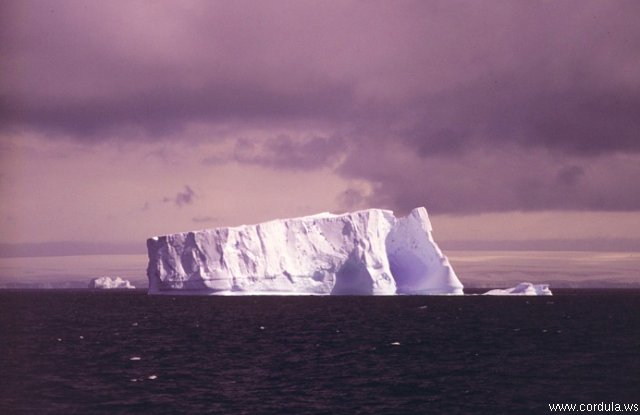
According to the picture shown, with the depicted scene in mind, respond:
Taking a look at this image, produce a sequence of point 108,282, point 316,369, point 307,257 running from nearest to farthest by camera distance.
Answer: point 316,369
point 307,257
point 108,282

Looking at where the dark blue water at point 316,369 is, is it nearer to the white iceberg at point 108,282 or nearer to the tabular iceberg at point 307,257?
the tabular iceberg at point 307,257

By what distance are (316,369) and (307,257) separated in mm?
51954

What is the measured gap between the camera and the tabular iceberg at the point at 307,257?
71.9m

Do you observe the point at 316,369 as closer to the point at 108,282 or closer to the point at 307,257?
the point at 307,257

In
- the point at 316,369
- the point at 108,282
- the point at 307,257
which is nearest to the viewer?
the point at 316,369

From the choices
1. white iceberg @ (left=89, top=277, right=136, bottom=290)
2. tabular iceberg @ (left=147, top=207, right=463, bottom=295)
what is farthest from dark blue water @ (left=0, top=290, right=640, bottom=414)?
white iceberg @ (left=89, top=277, right=136, bottom=290)

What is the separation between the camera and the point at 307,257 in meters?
74.4

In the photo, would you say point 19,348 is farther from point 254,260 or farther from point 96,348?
point 254,260

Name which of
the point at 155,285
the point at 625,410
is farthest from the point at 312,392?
the point at 155,285

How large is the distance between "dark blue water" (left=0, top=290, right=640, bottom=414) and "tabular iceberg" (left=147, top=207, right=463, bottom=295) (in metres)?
34.2

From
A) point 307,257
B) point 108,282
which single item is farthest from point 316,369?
point 108,282

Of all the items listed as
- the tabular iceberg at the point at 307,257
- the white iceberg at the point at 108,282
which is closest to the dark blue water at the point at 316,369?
the tabular iceberg at the point at 307,257

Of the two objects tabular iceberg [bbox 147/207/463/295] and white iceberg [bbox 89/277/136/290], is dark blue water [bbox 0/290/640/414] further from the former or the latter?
white iceberg [bbox 89/277/136/290]

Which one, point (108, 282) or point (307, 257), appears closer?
point (307, 257)
